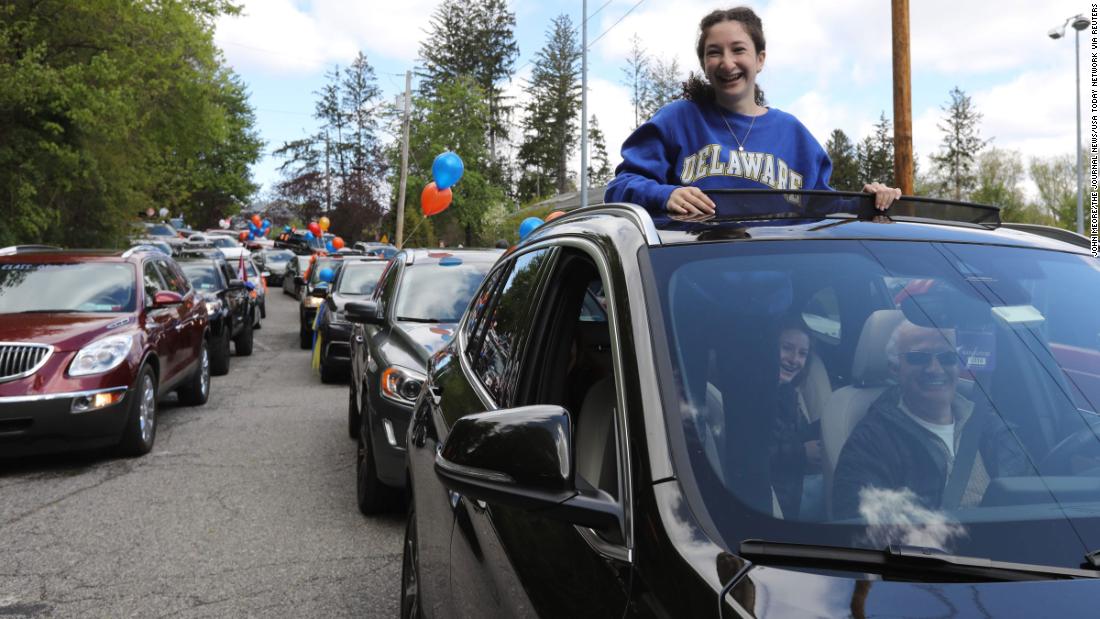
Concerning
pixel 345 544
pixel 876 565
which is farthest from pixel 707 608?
pixel 345 544

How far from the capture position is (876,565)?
1.47 meters

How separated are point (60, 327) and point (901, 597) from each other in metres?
7.26

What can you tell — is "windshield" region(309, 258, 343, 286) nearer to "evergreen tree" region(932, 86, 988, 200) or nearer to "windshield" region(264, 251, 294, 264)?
"windshield" region(264, 251, 294, 264)

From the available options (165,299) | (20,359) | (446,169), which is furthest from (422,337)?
(446,169)

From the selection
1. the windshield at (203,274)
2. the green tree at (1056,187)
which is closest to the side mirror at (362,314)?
the windshield at (203,274)

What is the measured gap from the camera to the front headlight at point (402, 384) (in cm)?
552

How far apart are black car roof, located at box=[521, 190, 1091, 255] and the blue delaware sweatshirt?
0.84m

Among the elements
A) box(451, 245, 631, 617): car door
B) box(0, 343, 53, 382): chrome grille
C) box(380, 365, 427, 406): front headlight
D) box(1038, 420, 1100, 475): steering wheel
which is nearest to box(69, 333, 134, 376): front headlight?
box(0, 343, 53, 382): chrome grille

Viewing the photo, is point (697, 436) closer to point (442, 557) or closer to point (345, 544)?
point (442, 557)

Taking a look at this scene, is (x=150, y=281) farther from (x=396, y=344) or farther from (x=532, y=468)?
(x=532, y=468)

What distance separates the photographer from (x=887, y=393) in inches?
75.4

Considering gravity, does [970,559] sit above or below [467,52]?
below

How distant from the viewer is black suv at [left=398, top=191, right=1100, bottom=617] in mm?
1487

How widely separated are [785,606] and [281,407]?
31.1 feet
